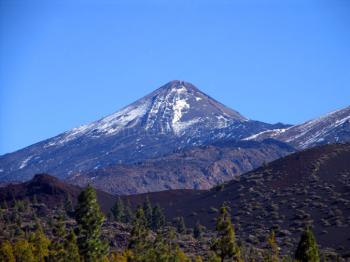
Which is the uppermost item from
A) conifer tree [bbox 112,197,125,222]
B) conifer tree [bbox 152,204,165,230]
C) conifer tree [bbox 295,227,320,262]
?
conifer tree [bbox 112,197,125,222]

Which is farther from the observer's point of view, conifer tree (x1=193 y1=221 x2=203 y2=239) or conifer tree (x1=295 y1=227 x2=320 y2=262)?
conifer tree (x1=193 y1=221 x2=203 y2=239)

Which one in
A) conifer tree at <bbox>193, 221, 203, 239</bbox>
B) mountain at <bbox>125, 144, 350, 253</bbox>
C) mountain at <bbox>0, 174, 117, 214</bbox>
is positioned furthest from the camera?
mountain at <bbox>0, 174, 117, 214</bbox>

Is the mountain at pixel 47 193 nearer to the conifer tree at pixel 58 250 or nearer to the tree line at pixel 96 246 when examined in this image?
the tree line at pixel 96 246

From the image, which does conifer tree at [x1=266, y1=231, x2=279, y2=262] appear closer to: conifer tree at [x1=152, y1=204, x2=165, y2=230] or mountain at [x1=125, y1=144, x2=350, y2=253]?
mountain at [x1=125, y1=144, x2=350, y2=253]

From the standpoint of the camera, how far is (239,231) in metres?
132

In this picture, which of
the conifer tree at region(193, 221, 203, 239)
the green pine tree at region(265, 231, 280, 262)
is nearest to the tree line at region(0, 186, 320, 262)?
the green pine tree at region(265, 231, 280, 262)

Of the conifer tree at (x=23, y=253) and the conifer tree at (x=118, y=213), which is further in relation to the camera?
the conifer tree at (x=118, y=213)

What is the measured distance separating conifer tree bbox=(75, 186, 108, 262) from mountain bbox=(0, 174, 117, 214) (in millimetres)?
95318

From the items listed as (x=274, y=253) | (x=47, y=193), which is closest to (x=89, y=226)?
(x=274, y=253)

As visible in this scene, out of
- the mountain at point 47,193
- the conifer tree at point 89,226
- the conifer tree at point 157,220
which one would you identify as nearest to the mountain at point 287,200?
the mountain at point 47,193

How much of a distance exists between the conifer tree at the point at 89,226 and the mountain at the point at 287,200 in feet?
159

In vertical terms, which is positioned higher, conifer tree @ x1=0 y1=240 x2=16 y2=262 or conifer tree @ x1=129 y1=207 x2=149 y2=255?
conifer tree @ x1=0 y1=240 x2=16 y2=262

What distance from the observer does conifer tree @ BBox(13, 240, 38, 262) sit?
7732cm

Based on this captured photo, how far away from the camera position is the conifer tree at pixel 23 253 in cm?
7732
